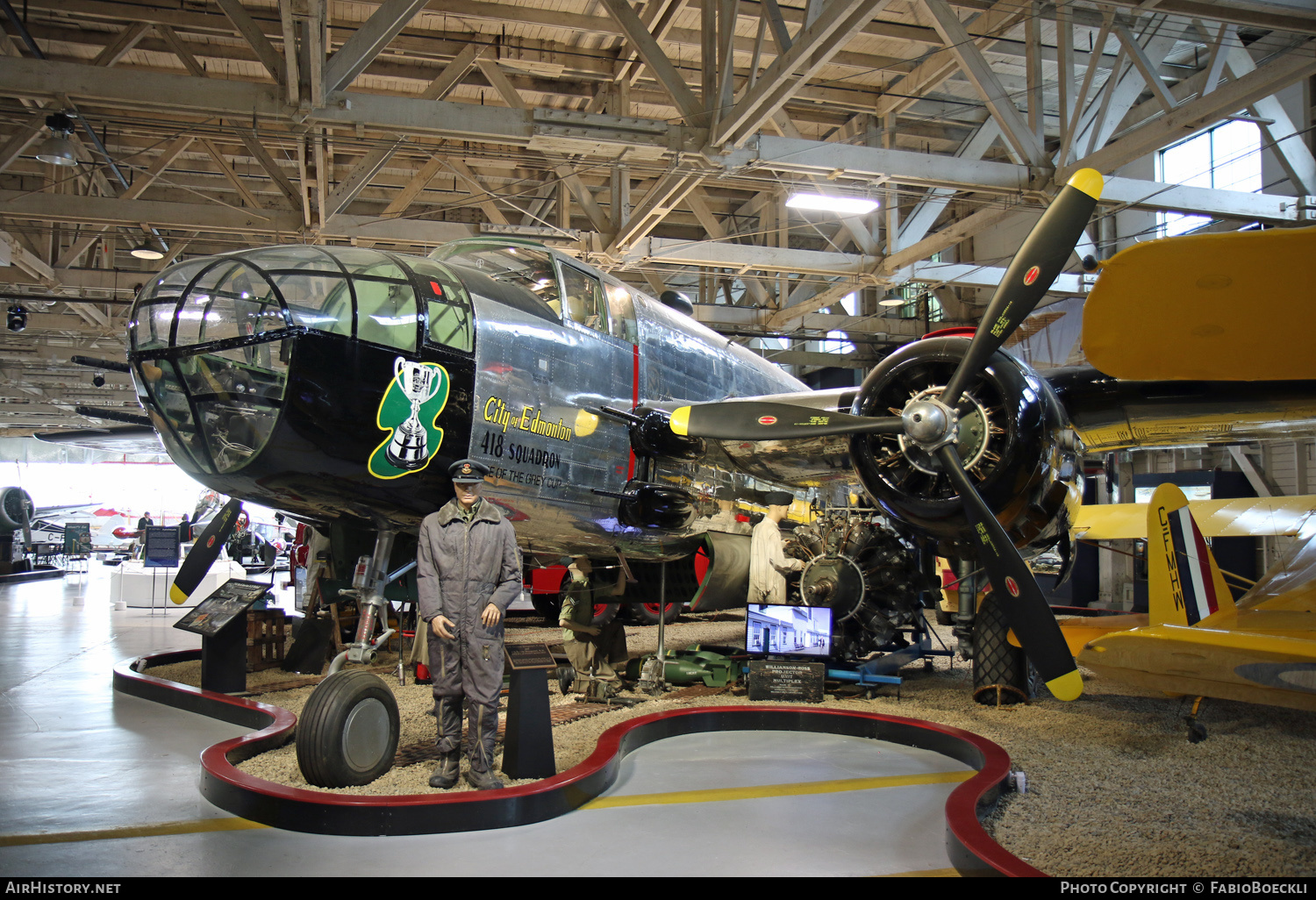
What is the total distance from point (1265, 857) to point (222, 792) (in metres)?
5.52

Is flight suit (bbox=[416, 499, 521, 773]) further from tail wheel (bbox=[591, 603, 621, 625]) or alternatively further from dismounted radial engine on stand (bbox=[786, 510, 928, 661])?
dismounted radial engine on stand (bbox=[786, 510, 928, 661])

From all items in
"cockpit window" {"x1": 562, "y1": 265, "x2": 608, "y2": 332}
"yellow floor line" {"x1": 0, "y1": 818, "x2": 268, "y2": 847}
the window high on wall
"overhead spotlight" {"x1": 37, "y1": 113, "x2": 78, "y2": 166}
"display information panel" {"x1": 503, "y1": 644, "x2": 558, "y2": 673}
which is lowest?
"yellow floor line" {"x1": 0, "y1": 818, "x2": 268, "y2": 847}

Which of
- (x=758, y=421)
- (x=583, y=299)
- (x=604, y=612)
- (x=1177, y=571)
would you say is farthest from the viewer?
(x=604, y=612)

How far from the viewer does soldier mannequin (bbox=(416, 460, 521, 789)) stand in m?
5.00

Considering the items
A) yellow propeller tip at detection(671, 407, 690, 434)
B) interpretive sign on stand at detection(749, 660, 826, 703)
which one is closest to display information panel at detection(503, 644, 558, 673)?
yellow propeller tip at detection(671, 407, 690, 434)

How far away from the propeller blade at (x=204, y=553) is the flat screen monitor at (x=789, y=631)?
17.4 ft

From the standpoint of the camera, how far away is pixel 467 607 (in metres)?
5.02

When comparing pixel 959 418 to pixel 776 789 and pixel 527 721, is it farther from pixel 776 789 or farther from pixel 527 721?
pixel 527 721

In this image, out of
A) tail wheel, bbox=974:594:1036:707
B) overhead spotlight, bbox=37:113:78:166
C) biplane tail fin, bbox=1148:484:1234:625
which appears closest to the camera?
biplane tail fin, bbox=1148:484:1234:625

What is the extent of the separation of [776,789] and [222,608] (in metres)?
5.87

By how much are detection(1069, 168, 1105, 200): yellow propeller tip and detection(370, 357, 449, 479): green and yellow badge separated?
4.46 meters

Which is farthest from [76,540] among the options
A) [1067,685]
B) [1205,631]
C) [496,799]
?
[1205,631]

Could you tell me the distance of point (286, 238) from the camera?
54.8 ft

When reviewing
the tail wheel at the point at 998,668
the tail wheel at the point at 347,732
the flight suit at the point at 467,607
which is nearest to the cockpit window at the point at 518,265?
the flight suit at the point at 467,607
